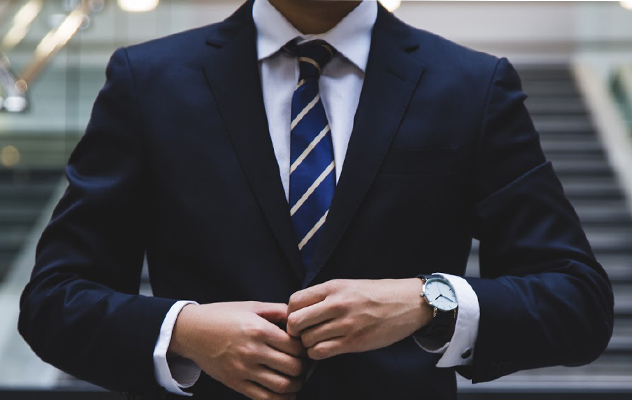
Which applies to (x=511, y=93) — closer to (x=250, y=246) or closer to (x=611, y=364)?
(x=250, y=246)

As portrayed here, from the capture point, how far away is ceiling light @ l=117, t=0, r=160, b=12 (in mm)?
6018

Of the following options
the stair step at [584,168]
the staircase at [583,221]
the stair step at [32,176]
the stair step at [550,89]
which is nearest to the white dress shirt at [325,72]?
the staircase at [583,221]

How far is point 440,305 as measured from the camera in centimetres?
149

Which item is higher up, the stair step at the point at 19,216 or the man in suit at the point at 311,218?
the man in suit at the point at 311,218

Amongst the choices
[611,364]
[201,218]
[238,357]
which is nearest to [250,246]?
[201,218]

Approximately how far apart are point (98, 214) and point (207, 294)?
24 cm

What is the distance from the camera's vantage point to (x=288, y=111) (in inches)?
67.1

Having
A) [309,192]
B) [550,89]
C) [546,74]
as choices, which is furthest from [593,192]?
[309,192]

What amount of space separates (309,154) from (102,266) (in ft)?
1.38

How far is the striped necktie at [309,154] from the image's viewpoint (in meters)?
1.62

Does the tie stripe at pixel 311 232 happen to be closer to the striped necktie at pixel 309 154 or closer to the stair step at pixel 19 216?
the striped necktie at pixel 309 154

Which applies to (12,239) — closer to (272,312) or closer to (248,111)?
(248,111)

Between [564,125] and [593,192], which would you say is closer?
[593,192]

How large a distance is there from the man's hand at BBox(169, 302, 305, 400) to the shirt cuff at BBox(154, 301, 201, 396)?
3 centimetres
